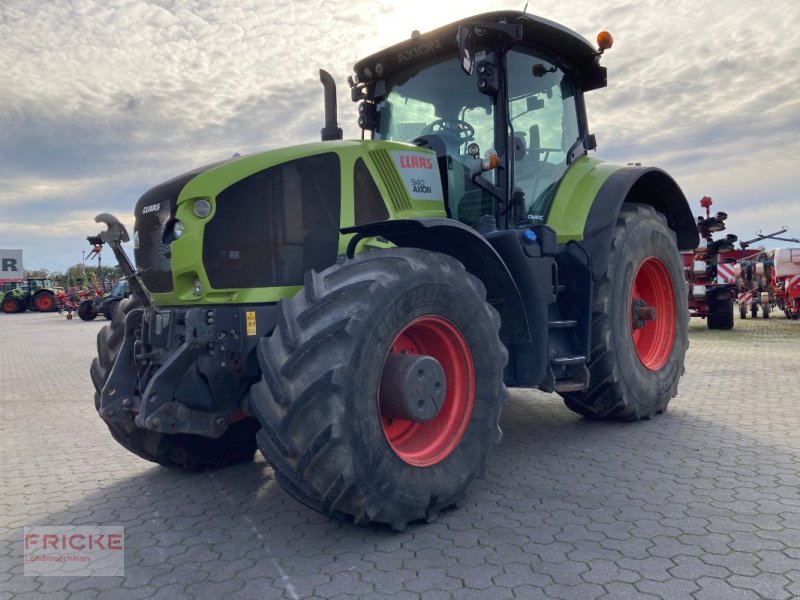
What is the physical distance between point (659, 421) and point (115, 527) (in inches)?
164

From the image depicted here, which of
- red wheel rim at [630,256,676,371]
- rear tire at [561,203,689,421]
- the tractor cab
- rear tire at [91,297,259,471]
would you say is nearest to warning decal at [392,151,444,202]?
the tractor cab

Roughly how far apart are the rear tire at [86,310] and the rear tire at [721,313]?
81.6 feet

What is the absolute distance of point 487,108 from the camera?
477 centimetres

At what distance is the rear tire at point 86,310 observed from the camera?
28922 mm

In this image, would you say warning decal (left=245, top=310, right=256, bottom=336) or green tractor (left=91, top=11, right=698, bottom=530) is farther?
warning decal (left=245, top=310, right=256, bottom=336)

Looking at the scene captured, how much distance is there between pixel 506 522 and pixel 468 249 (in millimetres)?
1546

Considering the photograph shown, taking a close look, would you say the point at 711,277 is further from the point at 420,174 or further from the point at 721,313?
the point at 420,174

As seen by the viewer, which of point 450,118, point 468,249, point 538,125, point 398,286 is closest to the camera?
point 398,286

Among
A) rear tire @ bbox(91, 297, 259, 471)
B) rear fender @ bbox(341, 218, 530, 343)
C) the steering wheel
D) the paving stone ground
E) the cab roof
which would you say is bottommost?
the paving stone ground

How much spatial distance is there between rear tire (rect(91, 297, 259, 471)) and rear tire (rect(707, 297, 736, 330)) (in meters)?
12.4

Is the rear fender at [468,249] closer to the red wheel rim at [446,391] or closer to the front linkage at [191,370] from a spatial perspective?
the red wheel rim at [446,391]

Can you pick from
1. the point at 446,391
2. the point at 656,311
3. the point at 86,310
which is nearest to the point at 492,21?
the point at 446,391

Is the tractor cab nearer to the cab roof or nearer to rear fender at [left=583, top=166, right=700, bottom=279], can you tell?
the cab roof

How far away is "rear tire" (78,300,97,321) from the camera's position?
94.9 ft
